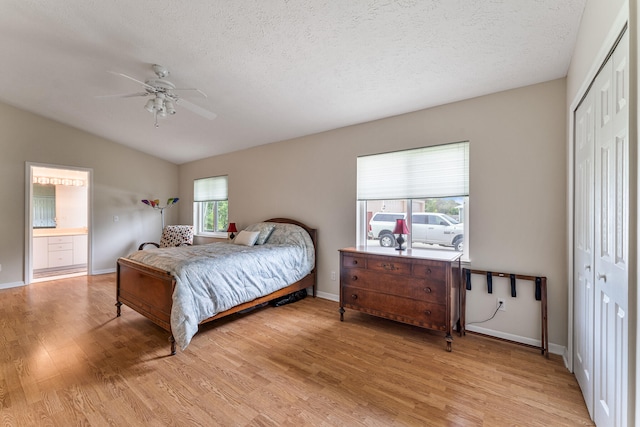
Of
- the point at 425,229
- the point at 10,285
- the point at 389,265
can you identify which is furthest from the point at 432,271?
the point at 10,285

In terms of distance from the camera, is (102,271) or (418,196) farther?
(102,271)

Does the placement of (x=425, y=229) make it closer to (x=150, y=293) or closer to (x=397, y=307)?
(x=397, y=307)

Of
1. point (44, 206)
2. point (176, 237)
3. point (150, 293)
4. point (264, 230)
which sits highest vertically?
point (44, 206)

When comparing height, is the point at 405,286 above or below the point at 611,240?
below

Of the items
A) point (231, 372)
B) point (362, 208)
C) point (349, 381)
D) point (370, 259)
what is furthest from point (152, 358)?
point (362, 208)

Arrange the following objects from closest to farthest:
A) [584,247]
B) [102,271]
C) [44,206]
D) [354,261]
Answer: [584,247] < [354,261] < [102,271] < [44,206]

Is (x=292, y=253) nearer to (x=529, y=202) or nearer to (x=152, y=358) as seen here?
(x=152, y=358)

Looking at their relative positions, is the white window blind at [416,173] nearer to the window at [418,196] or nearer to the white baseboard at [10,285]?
the window at [418,196]

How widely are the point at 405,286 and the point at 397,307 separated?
0.24 metres

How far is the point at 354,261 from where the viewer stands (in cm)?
305

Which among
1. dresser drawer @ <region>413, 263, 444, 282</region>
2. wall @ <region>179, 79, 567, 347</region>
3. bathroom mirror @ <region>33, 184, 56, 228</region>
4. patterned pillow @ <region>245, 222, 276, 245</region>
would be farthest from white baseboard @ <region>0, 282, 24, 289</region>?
dresser drawer @ <region>413, 263, 444, 282</region>

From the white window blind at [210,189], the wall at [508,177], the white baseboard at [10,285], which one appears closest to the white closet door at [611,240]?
the wall at [508,177]

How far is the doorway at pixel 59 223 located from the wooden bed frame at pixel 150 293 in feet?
9.54

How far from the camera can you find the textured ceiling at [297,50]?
6.11ft
